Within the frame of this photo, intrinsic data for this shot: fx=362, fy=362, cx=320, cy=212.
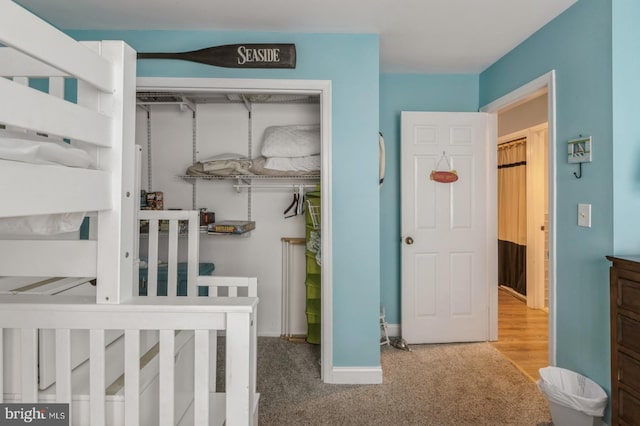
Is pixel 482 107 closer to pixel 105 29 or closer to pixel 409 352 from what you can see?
pixel 409 352

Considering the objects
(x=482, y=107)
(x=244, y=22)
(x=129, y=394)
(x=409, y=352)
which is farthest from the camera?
(x=482, y=107)

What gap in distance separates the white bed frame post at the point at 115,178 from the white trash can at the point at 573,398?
83.5 inches

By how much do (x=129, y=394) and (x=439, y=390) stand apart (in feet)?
6.84

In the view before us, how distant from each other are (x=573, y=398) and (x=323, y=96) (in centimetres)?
229

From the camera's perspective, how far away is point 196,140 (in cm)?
346

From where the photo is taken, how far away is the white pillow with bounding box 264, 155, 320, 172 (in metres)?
3.19

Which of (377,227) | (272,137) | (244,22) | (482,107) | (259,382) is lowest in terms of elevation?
(259,382)

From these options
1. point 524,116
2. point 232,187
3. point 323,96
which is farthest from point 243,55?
point 524,116

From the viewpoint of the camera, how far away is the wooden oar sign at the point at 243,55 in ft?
8.19

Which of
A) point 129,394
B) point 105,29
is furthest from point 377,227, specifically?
point 105,29

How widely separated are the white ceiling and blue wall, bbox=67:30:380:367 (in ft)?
0.25

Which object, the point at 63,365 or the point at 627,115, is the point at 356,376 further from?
the point at 627,115

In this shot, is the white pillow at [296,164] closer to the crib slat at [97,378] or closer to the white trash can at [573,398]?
the white trash can at [573,398]

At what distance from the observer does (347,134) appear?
2.58 m
